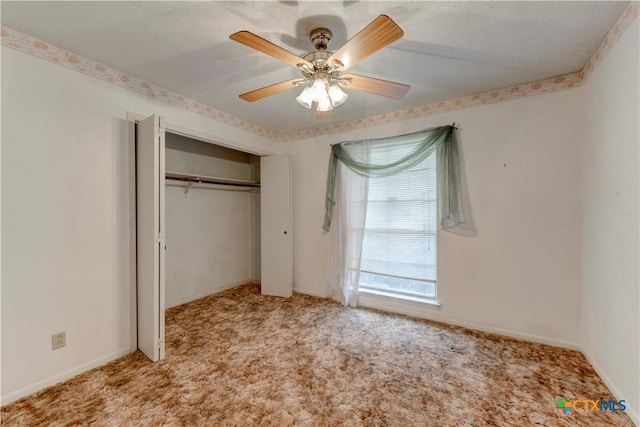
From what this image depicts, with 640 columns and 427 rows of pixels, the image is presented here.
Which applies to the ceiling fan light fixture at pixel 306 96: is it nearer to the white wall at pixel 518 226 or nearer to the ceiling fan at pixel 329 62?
the ceiling fan at pixel 329 62

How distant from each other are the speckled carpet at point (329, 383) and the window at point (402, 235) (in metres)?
0.54

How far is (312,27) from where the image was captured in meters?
1.68

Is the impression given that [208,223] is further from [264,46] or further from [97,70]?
[264,46]

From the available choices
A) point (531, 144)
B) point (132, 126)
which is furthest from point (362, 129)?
point (132, 126)

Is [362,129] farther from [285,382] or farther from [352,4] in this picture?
[285,382]

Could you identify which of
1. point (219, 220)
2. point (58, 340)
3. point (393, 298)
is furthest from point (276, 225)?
point (58, 340)

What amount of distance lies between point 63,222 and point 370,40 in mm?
2441

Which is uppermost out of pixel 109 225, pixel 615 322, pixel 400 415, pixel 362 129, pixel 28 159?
pixel 362 129

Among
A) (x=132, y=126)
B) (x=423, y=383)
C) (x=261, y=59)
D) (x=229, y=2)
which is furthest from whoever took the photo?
(x=132, y=126)

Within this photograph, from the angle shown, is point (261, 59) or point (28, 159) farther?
point (261, 59)

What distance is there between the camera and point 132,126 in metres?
2.30

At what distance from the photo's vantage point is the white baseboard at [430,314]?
236 cm

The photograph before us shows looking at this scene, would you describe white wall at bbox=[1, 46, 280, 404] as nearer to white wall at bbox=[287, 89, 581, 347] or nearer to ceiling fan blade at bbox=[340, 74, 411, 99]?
ceiling fan blade at bbox=[340, 74, 411, 99]

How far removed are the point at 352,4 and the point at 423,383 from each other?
2.54 m
